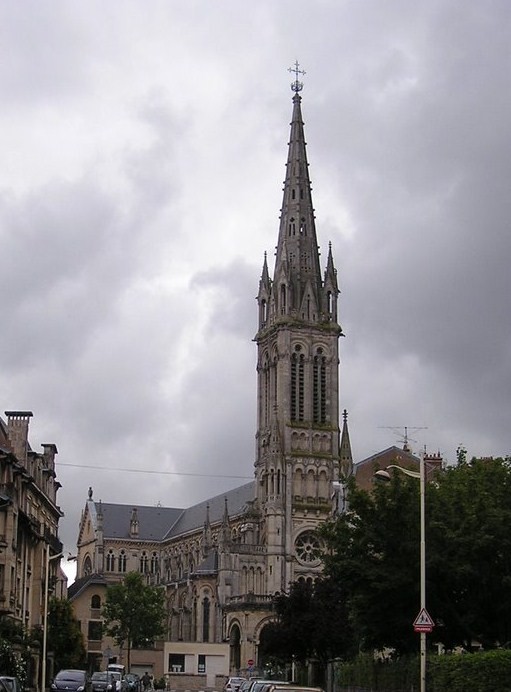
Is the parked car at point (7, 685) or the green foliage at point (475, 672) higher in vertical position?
the green foliage at point (475, 672)

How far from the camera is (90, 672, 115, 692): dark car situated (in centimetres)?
5622

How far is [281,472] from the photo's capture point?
120 meters

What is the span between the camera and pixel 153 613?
364 feet

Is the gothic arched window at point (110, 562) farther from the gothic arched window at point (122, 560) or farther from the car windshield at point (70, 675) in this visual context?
the car windshield at point (70, 675)

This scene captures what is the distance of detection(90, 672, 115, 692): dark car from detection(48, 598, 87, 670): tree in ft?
49.0

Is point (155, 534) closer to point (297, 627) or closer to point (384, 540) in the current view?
point (297, 627)

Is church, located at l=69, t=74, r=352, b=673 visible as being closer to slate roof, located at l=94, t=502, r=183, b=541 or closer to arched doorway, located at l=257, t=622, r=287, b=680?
arched doorway, located at l=257, t=622, r=287, b=680

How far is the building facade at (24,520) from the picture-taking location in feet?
179

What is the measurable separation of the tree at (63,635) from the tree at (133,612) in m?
28.4

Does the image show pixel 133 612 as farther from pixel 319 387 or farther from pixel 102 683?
pixel 102 683

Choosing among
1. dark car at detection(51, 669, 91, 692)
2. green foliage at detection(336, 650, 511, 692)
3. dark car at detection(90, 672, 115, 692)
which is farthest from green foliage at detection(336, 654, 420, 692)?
dark car at detection(90, 672, 115, 692)

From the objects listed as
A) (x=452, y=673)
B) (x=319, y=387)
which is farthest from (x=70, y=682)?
(x=319, y=387)

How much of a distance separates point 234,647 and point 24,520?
211 feet

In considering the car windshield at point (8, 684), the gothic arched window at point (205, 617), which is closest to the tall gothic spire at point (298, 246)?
the gothic arched window at point (205, 617)
